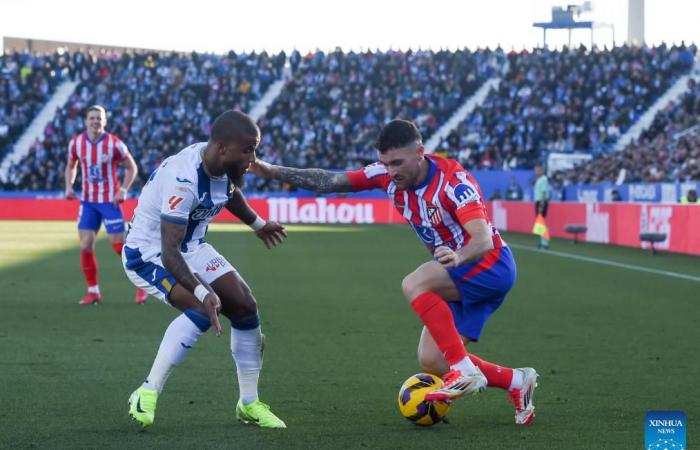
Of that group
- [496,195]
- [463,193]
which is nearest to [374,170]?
[463,193]

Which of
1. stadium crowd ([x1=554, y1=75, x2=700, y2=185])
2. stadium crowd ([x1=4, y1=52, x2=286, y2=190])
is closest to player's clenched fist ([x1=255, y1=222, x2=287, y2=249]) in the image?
stadium crowd ([x1=554, y1=75, x2=700, y2=185])

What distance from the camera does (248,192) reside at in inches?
1788

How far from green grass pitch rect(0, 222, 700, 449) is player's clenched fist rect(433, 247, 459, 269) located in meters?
0.90

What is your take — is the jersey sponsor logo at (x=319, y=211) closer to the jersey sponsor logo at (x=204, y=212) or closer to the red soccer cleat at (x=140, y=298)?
the red soccer cleat at (x=140, y=298)

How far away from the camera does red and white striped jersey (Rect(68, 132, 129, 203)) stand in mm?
13156

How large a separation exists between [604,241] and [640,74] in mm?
19793

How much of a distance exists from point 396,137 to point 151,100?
4453 cm

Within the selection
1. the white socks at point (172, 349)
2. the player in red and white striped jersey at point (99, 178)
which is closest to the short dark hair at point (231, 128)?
the white socks at point (172, 349)

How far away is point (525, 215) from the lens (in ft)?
117

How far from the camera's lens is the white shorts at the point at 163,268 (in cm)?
649

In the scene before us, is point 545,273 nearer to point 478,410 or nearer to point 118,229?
point 118,229

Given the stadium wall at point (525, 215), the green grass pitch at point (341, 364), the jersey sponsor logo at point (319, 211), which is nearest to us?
the green grass pitch at point (341, 364)

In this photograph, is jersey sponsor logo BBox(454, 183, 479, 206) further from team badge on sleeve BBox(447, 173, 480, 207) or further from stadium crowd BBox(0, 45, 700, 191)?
stadium crowd BBox(0, 45, 700, 191)

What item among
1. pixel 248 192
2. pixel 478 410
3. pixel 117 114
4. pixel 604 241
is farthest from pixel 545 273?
pixel 117 114
